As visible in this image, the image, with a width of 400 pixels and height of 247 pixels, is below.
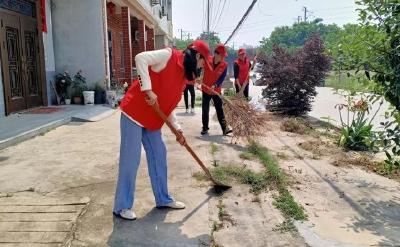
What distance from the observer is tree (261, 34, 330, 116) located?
9.82 meters

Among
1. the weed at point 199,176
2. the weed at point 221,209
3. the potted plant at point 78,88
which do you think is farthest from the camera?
the potted plant at point 78,88

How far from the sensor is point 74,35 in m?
10.2


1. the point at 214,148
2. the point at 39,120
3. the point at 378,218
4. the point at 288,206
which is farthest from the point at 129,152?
the point at 39,120

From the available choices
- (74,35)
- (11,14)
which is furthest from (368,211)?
(74,35)

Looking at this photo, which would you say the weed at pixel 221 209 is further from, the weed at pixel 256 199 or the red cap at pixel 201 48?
the red cap at pixel 201 48

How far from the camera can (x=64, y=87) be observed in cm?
1002

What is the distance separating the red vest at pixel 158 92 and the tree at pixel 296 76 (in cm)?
679

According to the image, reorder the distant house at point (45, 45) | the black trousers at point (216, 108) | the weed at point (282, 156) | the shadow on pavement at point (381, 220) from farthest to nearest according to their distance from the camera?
the distant house at point (45, 45), the black trousers at point (216, 108), the weed at point (282, 156), the shadow on pavement at point (381, 220)

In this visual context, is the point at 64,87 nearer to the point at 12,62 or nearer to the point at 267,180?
the point at 12,62

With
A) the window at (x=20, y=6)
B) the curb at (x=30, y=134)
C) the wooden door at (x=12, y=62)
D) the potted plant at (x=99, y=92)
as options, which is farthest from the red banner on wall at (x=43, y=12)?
the curb at (x=30, y=134)

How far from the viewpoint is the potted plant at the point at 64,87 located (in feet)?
32.6

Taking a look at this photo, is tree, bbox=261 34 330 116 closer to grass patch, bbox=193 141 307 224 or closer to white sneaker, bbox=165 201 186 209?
grass patch, bbox=193 141 307 224

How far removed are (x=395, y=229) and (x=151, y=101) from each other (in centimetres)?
233

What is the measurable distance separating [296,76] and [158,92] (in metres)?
7.29
